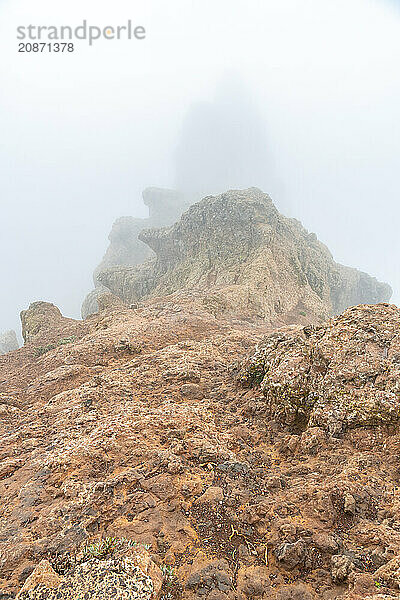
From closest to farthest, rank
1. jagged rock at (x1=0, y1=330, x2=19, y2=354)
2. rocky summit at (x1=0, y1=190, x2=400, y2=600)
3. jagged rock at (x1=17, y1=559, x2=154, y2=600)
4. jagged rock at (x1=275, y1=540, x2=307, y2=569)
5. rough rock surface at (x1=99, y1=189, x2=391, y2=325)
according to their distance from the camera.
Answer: jagged rock at (x1=17, y1=559, x2=154, y2=600) → rocky summit at (x1=0, y1=190, x2=400, y2=600) → jagged rock at (x1=275, y1=540, x2=307, y2=569) → rough rock surface at (x1=99, y1=189, x2=391, y2=325) → jagged rock at (x1=0, y1=330, x2=19, y2=354)

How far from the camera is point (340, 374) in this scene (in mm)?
9469

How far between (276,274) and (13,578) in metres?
38.9

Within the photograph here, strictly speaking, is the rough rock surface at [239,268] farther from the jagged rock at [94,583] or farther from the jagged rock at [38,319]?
the jagged rock at [94,583]

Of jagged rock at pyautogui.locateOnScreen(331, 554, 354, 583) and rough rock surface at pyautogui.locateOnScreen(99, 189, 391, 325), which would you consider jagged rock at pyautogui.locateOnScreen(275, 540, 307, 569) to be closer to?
jagged rock at pyautogui.locateOnScreen(331, 554, 354, 583)

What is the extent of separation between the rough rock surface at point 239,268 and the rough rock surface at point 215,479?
17284mm

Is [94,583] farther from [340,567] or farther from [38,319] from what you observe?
[38,319]

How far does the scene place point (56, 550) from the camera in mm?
5926

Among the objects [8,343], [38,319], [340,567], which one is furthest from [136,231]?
[340,567]

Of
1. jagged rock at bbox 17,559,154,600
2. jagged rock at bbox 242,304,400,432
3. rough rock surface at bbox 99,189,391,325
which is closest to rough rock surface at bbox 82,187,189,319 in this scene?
rough rock surface at bbox 99,189,391,325

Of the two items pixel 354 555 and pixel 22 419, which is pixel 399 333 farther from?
pixel 22 419

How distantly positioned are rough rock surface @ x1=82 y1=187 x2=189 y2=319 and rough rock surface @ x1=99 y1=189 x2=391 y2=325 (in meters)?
27.9

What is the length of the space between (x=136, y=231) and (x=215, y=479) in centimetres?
12536

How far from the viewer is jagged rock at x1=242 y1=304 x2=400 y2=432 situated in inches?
337

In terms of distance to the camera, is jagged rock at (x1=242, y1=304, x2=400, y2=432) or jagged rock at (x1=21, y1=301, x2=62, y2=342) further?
jagged rock at (x1=21, y1=301, x2=62, y2=342)
